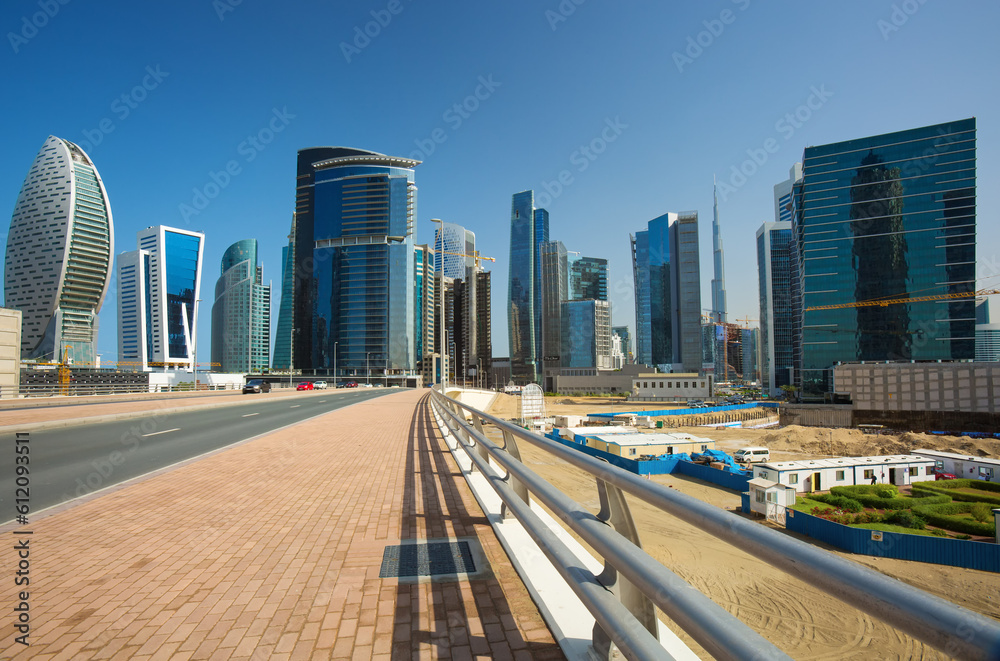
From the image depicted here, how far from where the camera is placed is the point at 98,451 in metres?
10.2

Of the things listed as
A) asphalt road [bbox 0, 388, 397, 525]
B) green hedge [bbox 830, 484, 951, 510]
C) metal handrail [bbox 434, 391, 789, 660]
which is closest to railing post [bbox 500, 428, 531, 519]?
metal handrail [bbox 434, 391, 789, 660]

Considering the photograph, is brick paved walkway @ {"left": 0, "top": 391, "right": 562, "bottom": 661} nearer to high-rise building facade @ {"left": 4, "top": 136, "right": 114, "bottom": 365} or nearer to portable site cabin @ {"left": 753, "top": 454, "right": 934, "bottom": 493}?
portable site cabin @ {"left": 753, "top": 454, "right": 934, "bottom": 493}

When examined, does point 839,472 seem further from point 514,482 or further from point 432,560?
point 432,560

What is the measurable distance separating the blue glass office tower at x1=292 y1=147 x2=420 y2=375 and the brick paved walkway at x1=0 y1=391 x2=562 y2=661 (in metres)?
127

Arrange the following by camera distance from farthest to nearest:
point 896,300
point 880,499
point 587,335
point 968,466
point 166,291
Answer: point 587,335, point 166,291, point 896,300, point 968,466, point 880,499

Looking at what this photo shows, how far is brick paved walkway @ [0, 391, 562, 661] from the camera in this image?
2889 millimetres

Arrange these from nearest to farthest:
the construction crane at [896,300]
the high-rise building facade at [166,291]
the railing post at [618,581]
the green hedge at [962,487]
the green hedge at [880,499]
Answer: the railing post at [618,581] < the green hedge at [880,499] < the green hedge at [962,487] < the construction crane at [896,300] < the high-rise building facade at [166,291]

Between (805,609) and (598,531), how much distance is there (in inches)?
426

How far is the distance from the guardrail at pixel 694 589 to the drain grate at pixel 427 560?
1061 millimetres

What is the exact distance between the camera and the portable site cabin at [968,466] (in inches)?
1037

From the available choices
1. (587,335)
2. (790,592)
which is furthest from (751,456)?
(587,335)

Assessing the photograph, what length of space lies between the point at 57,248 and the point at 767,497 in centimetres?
13840

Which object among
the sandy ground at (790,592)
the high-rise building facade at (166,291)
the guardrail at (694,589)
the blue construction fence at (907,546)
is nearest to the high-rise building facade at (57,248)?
the high-rise building facade at (166,291)

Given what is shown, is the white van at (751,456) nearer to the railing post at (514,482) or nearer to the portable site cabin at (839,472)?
the portable site cabin at (839,472)
